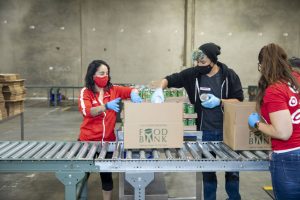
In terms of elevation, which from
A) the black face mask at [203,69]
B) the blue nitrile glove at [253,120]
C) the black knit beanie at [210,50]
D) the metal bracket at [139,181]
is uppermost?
the black knit beanie at [210,50]

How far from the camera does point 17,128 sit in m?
7.85

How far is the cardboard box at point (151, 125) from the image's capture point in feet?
7.75

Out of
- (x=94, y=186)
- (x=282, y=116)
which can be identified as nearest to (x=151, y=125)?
(x=282, y=116)

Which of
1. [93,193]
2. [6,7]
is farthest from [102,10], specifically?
[93,193]

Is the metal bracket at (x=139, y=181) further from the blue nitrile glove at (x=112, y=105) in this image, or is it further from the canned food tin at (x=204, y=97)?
the canned food tin at (x=204, y=97)

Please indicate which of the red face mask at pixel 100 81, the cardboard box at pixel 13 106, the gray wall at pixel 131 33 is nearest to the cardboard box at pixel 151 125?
the red face mask at pixel 100 81

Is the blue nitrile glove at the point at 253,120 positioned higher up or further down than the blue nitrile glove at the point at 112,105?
further down

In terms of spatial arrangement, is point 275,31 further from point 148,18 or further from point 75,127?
point 75,127

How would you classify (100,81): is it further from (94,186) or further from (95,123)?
(94,186)

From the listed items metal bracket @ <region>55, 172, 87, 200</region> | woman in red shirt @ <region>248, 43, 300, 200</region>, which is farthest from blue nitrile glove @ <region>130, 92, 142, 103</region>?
woman in red shirt @ <region>248, 43, 300, 200</region>

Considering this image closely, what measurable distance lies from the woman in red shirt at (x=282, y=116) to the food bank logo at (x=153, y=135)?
2.34ft

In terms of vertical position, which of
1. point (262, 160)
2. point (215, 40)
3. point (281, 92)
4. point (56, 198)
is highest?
point (215, 40)

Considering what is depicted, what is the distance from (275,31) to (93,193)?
10.4m

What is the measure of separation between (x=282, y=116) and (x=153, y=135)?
916 mm
